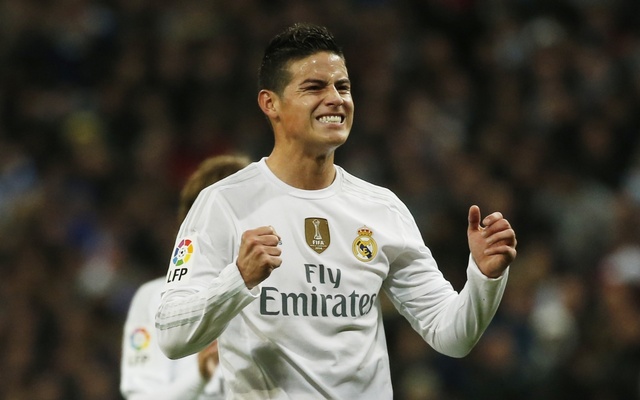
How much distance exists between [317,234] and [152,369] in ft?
4.22

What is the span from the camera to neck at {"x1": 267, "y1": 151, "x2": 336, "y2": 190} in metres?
3.87

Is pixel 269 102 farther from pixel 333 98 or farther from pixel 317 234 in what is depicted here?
pixel 317 234

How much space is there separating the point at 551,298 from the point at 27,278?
13.5 ft

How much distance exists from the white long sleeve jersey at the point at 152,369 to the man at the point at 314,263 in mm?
812

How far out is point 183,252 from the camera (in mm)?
3629

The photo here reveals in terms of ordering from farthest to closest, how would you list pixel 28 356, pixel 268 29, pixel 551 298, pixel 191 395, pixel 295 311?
pixel 268 29 < pixel 28 356 < pixel 551 298 < pixel 191 395 < pixel 295 311

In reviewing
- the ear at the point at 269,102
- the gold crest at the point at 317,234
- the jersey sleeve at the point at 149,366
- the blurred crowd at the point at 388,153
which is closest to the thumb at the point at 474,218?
the gold crest at the point at 317,234

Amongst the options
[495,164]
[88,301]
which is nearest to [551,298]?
[495,164]

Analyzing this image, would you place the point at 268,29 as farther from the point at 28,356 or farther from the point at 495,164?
the point at 28,356

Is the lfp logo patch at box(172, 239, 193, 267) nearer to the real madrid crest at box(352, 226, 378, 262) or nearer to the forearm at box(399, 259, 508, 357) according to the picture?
the real madrid crest at box(352, 226, 378, 262)

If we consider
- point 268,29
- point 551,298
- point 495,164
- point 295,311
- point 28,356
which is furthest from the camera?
point 268,29

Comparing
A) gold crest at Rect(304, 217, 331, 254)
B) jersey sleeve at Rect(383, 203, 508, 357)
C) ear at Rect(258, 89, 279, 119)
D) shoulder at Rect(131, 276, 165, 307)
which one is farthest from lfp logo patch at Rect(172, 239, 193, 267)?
shoulder at Rect(131, 276, 165, 307)

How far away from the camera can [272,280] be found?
369 cm

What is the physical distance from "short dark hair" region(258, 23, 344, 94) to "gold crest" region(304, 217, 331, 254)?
1.51 ft
